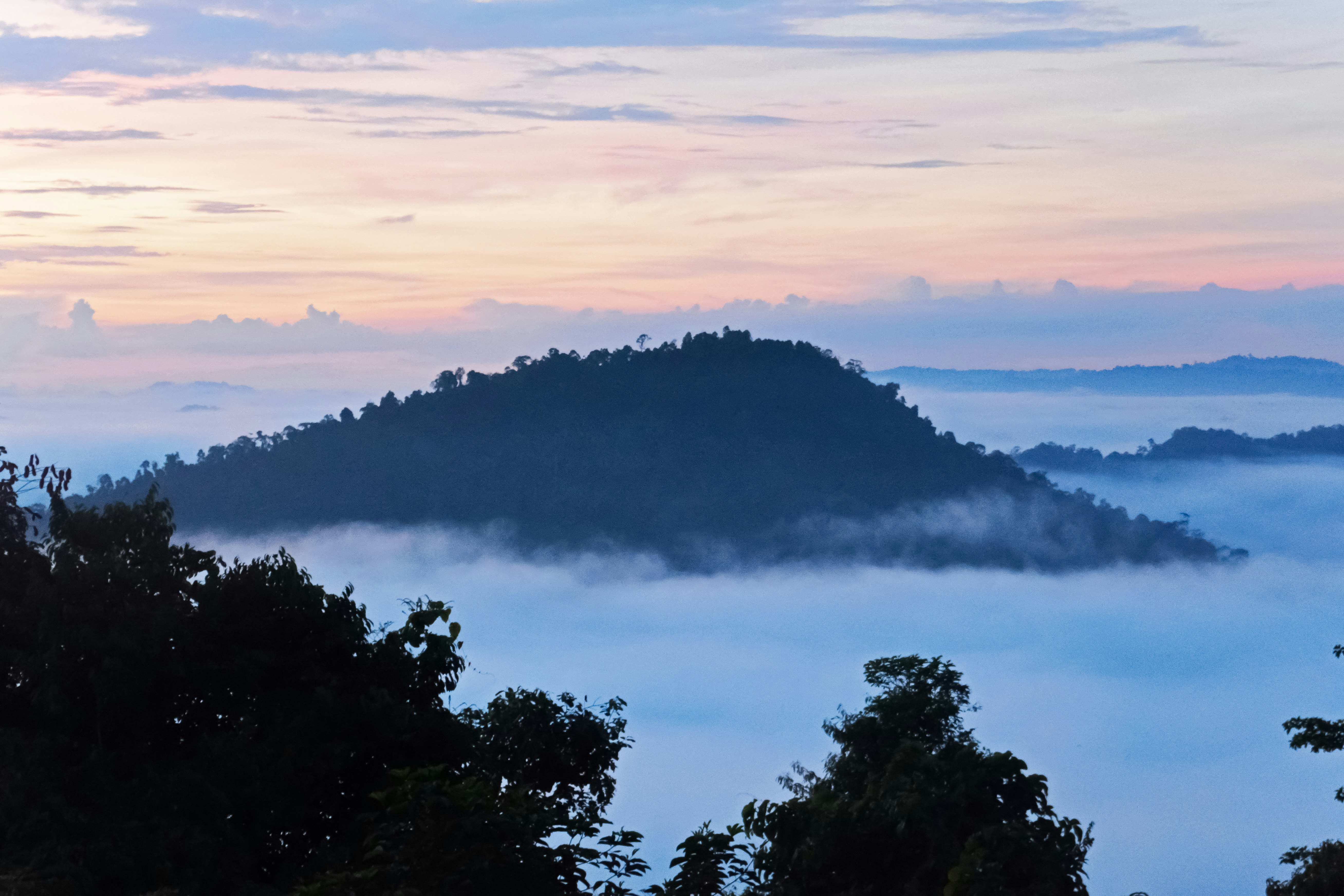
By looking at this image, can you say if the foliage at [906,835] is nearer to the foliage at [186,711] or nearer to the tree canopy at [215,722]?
the tree canopy at [215,722]

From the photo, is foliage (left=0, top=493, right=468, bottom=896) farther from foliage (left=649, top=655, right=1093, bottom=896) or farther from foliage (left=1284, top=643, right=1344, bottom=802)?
foliage (left=1284, top=643, right=1344, bottom=802)

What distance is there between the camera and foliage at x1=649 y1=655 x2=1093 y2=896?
15008mm

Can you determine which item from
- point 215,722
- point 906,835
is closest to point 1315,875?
point 906,835

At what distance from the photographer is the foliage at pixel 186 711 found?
1537 centimetres

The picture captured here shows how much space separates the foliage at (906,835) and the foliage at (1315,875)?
17.8ft

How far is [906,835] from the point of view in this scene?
54.8ft

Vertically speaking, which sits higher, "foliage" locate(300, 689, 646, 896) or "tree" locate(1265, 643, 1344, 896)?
"tree" locate(1265, 643, 1344, 896)

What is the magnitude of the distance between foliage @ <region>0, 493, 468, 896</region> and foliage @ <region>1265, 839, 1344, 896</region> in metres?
12.5

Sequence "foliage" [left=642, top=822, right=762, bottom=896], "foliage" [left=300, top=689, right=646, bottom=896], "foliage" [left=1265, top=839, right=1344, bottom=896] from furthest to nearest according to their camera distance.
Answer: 1. "foliage" [left=1265, top=839, right=1344, bottom=896]
2. "foliage" [left=642, top=822, right=762, bottom=896]
3. "foliage" [left=300, top=689, right=646, bottom=896]

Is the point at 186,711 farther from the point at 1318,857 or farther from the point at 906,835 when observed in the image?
the point at 1318,857

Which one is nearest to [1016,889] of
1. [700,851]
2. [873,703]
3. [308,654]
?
[700,851]

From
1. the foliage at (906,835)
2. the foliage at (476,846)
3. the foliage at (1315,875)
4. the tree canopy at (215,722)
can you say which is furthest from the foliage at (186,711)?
the foliage at (1315,875)

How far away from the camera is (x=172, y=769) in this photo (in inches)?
651

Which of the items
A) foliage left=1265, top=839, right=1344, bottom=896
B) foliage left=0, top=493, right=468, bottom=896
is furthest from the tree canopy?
foliage left=1265, top=839, right=1344, bottom=896
